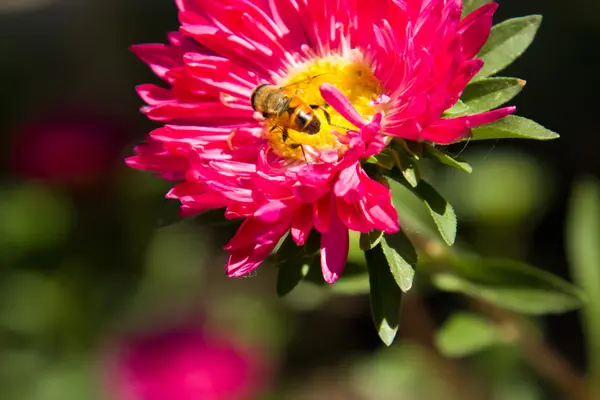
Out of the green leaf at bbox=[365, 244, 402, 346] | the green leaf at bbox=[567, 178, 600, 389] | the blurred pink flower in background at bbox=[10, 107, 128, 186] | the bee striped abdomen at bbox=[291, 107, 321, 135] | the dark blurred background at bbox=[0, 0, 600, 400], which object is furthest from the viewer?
the blurred pink flower in background at bbox=[10, 107, 128, 186]

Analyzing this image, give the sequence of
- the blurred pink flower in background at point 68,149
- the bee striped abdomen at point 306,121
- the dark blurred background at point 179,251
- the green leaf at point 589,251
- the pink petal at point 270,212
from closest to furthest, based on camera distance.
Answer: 1. the pink petal at point 270,212
2. the bee striped abdomen at point 306,121
3. the green leaf at point 589,251
4. the dark blurred background at point 179,251
5. the blurred pink flower in background at point 68,149

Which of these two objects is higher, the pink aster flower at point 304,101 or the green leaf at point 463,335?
the pink aster flower at point 304,101

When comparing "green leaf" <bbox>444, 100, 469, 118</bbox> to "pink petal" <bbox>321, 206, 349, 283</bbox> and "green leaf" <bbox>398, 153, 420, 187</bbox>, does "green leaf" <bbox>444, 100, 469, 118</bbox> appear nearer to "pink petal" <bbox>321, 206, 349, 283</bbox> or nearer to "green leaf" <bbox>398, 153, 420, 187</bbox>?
"green leaf" <bbox>398, 153, 420, 187</bbox>

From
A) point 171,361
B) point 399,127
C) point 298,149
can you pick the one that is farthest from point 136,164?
point 171,361

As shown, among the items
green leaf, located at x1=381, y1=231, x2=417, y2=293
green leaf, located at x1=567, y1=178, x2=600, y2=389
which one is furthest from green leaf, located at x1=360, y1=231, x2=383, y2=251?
green leaf, located at x1=567, y1=178, x2=600, y2=389

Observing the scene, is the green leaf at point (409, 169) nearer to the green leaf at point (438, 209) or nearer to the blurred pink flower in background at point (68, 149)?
the green leaf at point (438, 209)

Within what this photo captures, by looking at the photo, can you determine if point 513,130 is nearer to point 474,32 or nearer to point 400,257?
point 474,32

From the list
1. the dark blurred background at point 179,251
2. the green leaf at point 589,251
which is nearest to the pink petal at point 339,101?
the green leaf at point 589,251
